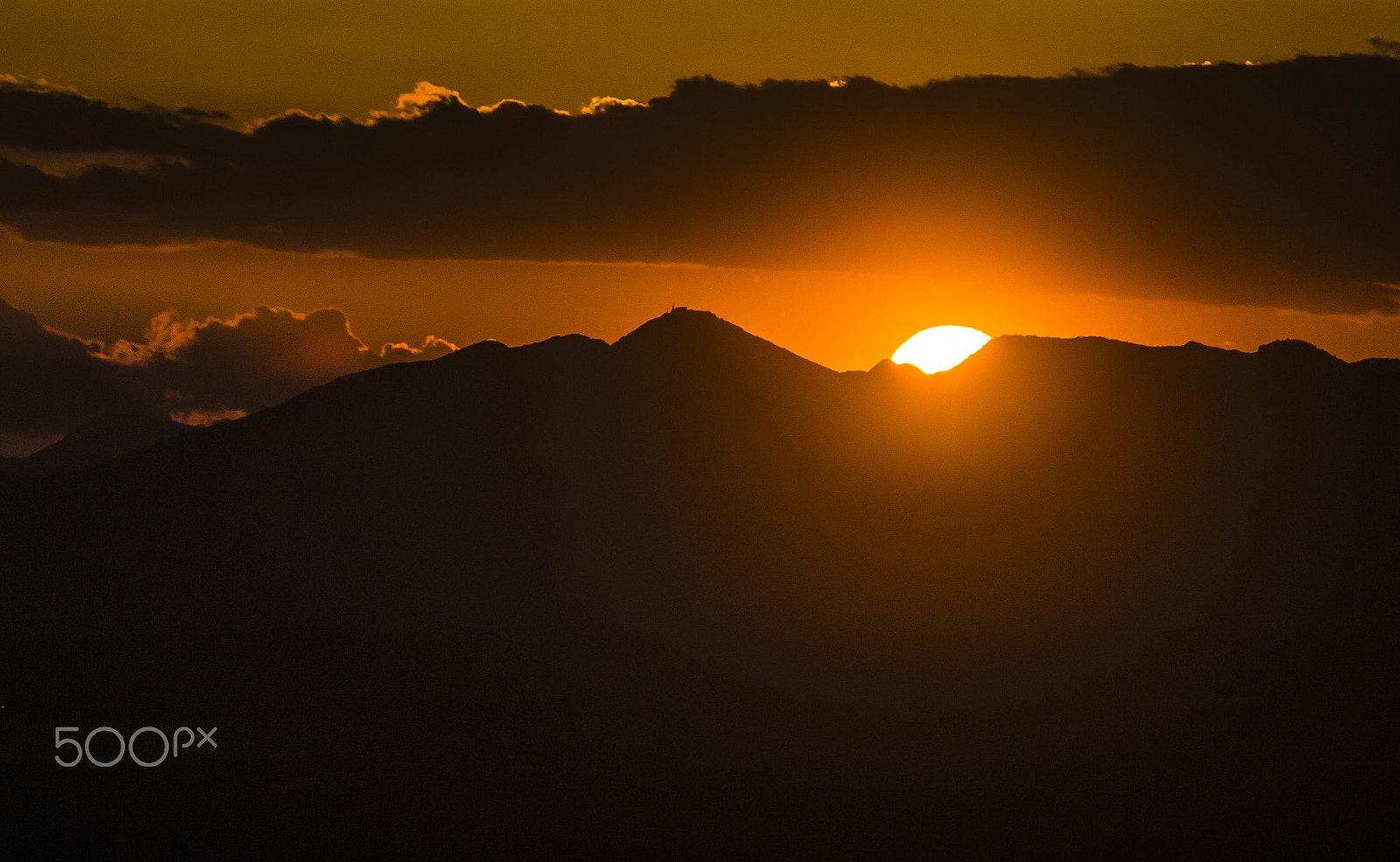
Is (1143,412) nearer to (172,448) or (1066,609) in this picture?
(1066,609)

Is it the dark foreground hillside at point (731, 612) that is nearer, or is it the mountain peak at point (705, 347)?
the dark foreground hillside at point (731, 612)

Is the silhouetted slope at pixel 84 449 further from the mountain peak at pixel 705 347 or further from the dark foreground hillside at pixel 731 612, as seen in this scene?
the mountain peak at pixel 705 347

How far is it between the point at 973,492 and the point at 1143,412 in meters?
16.7

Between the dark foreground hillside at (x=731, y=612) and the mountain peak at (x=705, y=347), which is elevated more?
the mountain peak at (x=705, y=347)

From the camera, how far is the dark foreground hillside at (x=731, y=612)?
51.1 meters

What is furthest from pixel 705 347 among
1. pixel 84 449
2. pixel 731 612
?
pixel 84 449

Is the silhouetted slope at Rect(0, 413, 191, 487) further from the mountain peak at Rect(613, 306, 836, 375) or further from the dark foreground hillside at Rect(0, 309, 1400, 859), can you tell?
the mountain peak at Rect(613, 306, 836, 375)

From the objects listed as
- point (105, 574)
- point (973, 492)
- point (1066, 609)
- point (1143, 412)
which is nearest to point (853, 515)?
point (973, 492)

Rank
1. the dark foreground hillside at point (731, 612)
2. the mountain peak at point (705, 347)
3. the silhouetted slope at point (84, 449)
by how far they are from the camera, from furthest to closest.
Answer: the silhouetted slope at point (84, 449), the mountain peak at point (705, 347), the dark foreground hillside at point (731, 612)

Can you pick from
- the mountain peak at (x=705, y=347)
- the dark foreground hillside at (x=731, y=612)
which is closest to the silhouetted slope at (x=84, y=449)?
the dark foreground hillside at (x=731, y=612)

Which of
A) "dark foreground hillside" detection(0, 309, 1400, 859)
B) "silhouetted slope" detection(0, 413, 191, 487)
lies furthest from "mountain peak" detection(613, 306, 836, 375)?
"silhouetted slope" detection(0, 413, 191, 487)

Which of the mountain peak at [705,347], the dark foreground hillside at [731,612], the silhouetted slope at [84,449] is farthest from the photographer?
the silhouetted slope at [84,449]

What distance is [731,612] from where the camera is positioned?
8656 cm

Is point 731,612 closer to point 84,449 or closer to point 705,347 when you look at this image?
point 705,347
